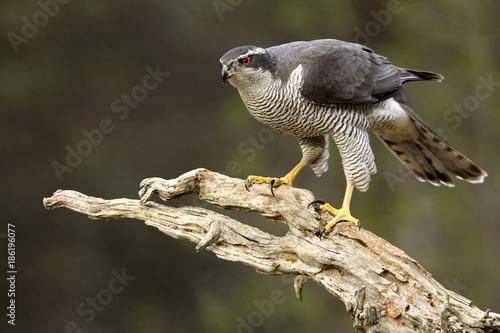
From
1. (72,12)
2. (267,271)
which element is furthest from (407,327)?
(72,12)

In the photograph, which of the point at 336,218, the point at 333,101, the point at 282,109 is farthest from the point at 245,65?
the point at 336,218

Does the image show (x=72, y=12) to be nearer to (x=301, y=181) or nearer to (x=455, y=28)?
(x=301, y=181)

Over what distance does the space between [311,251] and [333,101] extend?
131 cm

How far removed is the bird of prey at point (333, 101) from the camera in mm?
4539

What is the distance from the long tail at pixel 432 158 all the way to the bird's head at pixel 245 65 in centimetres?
157

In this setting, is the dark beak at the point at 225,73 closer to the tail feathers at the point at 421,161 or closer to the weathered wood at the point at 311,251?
the weathered wood at the point at 311,251

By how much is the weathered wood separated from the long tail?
1542 mm

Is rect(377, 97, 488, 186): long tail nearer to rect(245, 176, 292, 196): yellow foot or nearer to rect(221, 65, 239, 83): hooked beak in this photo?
rect(245, 176, 292, 196): yellow foot

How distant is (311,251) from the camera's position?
13.7 feet

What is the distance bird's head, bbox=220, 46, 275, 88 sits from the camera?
4387mm

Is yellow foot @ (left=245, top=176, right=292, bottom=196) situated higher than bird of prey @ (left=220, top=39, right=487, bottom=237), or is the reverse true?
bird of prey @ (left=220, top=39, right=487, bottom=237)

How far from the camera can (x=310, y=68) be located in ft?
15.3

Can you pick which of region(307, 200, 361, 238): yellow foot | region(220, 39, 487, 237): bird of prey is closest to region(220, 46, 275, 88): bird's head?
region(220, 39, 487, 237): bird of prey

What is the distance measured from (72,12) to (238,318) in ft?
18.0
